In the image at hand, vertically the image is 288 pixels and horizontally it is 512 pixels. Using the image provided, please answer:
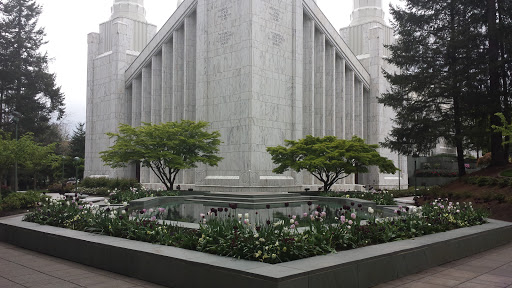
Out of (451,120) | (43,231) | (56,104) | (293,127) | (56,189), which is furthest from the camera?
(56,104)

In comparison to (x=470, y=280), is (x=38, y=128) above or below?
above

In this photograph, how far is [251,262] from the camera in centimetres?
631

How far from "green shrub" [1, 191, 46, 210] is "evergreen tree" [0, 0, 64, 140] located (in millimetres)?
28211

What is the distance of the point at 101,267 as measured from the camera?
8.05 metres

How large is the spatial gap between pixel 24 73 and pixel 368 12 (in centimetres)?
3583

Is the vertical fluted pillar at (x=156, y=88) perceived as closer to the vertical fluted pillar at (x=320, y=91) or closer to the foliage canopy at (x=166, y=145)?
the foliage canopy at (x=166, y=145)

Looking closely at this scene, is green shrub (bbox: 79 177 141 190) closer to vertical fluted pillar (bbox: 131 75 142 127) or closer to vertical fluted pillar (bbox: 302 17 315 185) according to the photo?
vertical fluted pillar (bbox: 131 75 142 127)

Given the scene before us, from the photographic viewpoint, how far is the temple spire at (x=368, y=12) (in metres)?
40.9

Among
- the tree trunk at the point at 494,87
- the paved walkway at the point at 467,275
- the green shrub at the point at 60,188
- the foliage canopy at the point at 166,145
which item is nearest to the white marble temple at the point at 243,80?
the green shrub at the point at 60,188

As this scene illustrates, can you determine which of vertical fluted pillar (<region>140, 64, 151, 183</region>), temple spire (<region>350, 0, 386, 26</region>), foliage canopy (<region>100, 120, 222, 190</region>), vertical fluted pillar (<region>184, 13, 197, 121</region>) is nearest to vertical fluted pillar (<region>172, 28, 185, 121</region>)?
vertical fluted pillar (<region>184, 13, 197, 121</region>)

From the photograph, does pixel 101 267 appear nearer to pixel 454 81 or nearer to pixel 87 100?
pixel 454 81

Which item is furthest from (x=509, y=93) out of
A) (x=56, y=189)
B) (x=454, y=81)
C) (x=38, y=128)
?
(x=38, y=128)

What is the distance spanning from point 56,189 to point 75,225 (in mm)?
30595

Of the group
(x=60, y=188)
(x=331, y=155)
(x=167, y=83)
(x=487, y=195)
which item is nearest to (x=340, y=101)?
(x=167, y=83)
